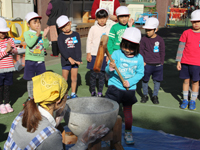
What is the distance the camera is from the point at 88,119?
2.48 metres

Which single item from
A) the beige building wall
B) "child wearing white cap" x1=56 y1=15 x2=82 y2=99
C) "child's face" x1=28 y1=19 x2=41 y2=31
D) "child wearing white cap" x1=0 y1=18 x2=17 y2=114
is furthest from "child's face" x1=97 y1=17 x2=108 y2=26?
the beige building wall

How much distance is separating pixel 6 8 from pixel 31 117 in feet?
24.5

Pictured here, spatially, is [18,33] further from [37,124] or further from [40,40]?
[37,124]

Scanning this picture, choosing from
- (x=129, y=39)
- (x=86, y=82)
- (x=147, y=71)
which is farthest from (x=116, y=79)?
(x=86, y=82)

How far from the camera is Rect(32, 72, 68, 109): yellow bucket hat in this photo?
1.94 metres

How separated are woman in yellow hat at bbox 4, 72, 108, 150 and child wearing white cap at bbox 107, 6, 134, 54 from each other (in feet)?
9.02

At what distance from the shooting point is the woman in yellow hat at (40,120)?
1907 millimetres

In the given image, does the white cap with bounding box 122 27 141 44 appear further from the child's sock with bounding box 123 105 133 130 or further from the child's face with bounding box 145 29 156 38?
the child's face with bounding box 145 29 156 38

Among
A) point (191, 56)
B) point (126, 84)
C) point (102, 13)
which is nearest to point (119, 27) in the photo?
point (102, 13)

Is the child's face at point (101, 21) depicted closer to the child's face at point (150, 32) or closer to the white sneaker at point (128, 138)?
the child's face at point (150, 32)

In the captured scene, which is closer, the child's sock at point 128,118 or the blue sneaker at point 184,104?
the child's sock at point 128,118

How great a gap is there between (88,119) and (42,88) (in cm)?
70

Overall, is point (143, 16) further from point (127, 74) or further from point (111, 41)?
point (127, 74)

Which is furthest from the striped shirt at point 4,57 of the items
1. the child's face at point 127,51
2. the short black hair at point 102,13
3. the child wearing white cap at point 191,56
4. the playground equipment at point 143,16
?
the playground equipment at point 143,16
